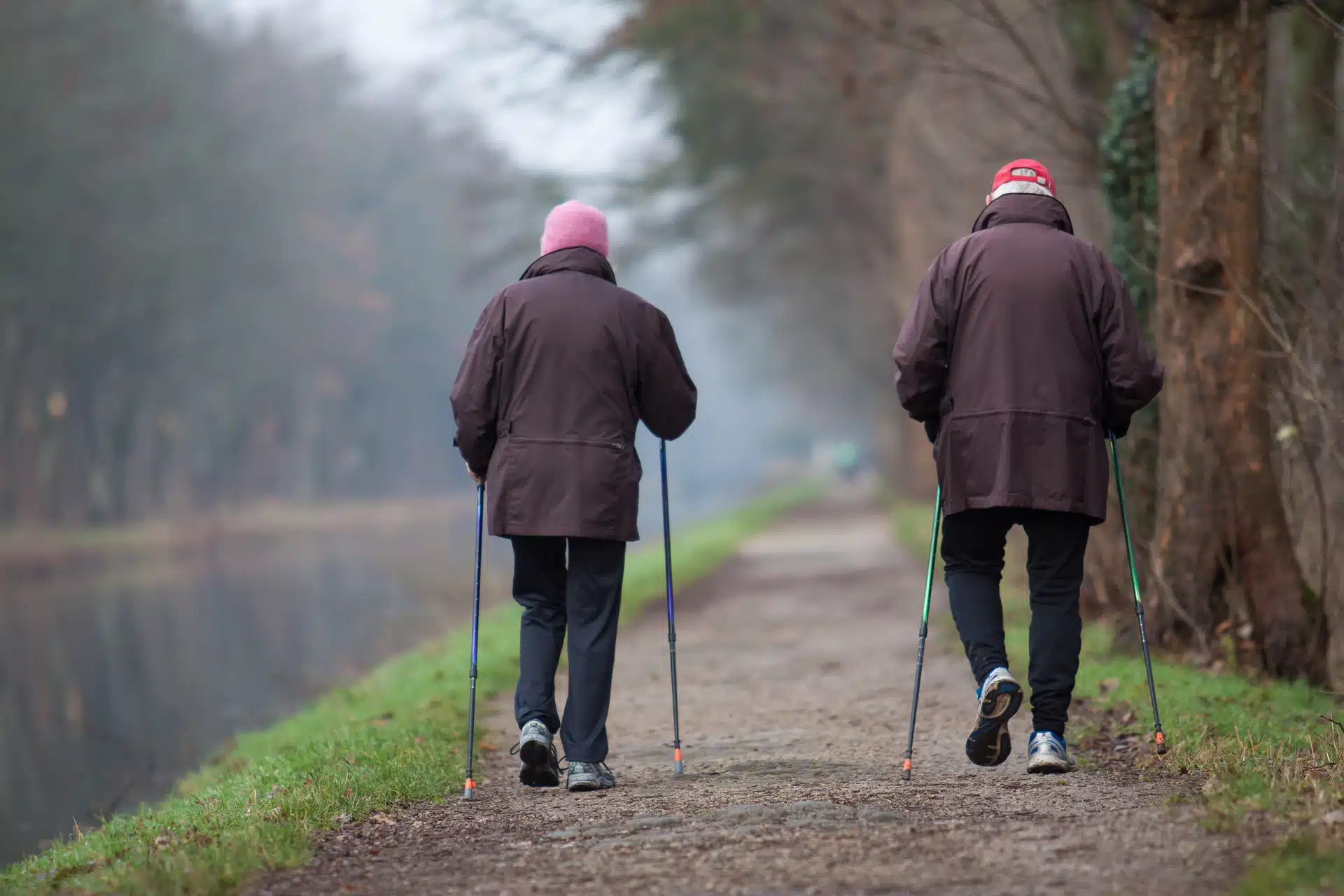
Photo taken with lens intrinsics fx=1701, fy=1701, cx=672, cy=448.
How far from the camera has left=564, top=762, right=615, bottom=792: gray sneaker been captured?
6.08 meters

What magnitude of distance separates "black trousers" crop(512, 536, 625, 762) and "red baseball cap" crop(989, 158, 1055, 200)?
1924mm

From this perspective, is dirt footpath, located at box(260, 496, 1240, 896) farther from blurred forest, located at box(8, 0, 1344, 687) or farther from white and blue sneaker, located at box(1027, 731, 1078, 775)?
blurred forest, located at box(8, 0, 1344, 687)

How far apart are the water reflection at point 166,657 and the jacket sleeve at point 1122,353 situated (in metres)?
5.45

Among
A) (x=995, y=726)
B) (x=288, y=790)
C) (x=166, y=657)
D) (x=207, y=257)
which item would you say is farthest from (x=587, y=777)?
(x=207, y=257)

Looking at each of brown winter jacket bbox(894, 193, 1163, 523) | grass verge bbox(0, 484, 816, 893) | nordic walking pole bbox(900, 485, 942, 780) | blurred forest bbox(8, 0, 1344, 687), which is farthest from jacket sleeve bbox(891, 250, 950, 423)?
blurred forest bbox(8, 0, 1344, 687)

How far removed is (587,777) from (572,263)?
1.87m

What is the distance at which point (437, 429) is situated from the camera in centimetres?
8119

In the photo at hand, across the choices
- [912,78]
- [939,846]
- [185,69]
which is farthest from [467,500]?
[939,846]

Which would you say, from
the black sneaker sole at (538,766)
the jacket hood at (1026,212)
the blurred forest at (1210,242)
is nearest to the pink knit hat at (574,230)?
the jacket hood at (1026,212)

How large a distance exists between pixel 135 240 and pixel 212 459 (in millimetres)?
20039

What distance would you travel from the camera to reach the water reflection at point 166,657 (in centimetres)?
1027

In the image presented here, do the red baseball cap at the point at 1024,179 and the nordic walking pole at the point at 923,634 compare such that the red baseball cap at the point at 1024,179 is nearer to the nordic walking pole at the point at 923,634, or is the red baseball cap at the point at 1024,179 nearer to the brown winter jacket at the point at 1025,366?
the brown winter jacket at the point at 1025,366

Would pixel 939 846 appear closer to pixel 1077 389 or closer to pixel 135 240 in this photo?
pixel 1077 389

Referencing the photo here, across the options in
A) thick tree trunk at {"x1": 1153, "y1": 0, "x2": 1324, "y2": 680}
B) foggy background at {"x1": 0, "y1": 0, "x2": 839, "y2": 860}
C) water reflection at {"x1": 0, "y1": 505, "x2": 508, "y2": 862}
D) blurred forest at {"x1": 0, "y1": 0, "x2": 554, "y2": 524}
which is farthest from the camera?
blurred forest at {"x1": 0, "y1": 0, "x2": 554, "y2": 524}
